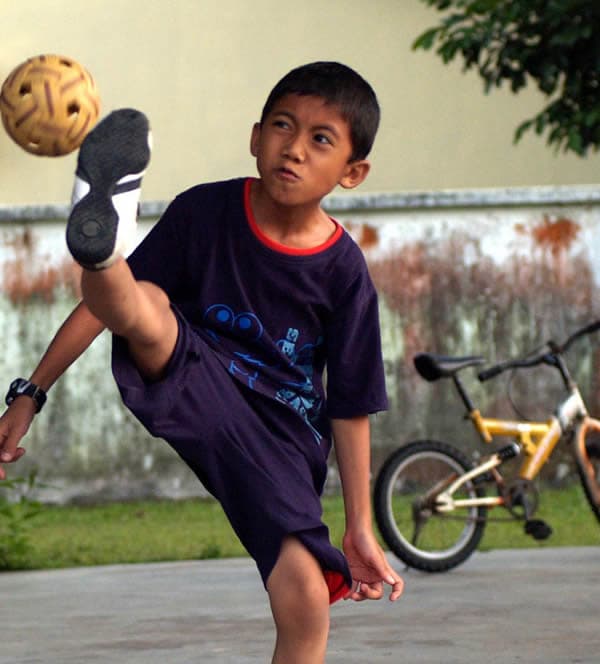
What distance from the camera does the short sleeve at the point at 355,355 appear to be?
148 inches

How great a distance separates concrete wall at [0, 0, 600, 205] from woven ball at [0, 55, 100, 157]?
1123 cm

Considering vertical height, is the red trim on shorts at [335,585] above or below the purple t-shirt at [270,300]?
below

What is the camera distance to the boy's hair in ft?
12.1

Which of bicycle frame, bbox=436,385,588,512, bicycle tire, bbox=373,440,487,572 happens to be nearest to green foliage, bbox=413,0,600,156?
bicycle frame, bbox=436,385,588,512

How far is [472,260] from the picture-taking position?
11320 mm

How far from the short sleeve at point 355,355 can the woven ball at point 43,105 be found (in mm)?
1868

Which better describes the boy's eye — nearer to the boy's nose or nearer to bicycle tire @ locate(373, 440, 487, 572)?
the boy's nose

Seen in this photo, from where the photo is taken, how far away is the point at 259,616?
6242 millimetres

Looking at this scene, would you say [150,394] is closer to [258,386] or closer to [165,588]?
[258,386]

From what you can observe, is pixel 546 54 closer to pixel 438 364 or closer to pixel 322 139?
pixel 438 364

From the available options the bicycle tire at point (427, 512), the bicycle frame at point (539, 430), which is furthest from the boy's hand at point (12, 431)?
the bicycle frame at point (539, 430)

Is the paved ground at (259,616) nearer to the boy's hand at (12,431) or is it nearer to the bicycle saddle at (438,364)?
the bicycle saddle at (438,364)

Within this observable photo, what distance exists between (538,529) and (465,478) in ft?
1.51

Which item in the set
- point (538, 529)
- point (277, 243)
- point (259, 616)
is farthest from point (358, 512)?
point (538, 529)
